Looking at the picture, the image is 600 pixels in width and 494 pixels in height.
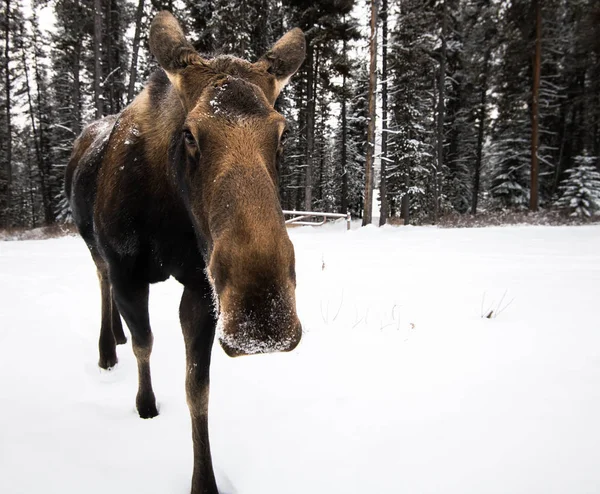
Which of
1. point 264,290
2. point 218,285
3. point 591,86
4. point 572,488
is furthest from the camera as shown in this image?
point 591,86

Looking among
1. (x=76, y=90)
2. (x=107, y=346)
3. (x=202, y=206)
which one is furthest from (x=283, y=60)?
(x=76, y=90)

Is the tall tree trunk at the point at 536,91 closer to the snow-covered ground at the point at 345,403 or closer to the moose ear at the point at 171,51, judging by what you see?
the snow-covered ground at the point at 345,403

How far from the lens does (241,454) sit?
Result: 2117 millimetres

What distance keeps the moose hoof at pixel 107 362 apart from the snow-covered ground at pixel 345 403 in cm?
6

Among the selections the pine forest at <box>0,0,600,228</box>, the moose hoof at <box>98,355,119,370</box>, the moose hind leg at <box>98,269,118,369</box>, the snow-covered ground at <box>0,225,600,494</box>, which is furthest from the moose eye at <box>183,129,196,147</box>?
the pine forest at <box>0,0,600,228</box>

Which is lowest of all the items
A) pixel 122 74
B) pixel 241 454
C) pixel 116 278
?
pixel 241 454

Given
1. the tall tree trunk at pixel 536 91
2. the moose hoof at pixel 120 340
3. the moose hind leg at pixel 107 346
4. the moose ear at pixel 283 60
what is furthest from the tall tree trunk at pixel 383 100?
the moose hind leg at pixel 107 346

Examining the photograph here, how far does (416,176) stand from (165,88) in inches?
968

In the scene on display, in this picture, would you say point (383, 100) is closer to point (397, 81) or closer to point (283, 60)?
point (397, 81)

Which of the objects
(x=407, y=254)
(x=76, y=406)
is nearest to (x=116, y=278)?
(x=76, y=406)

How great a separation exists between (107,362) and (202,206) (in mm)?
2603

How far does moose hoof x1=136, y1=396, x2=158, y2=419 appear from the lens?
250cm

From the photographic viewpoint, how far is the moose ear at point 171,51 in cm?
179

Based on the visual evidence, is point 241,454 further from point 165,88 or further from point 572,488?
point 165,88
